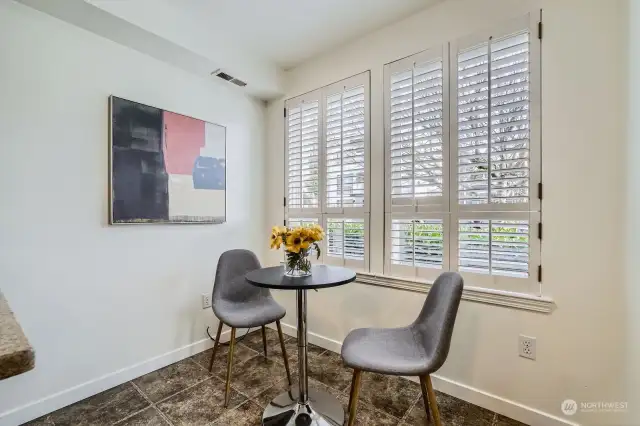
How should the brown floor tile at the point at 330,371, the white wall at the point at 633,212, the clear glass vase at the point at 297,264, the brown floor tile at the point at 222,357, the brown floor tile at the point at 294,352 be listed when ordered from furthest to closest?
the brown floor tile at the point at 294,352
the brown floor tile at the point at 222,357
the brown floor tile at the point at 330,371
the clear glass vase at the point at 297,264
the white wall at the point at 633,212

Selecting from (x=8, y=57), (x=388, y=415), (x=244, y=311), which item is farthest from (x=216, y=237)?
→ (x=388, y=415)

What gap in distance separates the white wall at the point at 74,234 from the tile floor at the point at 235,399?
15cm

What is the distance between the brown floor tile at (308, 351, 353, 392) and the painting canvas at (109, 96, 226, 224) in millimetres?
1421

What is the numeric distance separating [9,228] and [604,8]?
326 cm

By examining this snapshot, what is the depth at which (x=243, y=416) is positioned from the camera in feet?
5.67

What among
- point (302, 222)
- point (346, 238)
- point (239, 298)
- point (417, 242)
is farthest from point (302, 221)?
point (417, 242)

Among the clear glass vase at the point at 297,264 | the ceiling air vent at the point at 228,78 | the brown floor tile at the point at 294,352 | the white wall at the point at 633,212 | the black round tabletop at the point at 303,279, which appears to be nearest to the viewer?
the white wall at the point at 633,212

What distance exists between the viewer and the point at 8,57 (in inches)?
64.7

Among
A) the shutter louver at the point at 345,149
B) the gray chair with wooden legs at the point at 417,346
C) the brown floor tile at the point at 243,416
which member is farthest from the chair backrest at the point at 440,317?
the brown floor tile at the point at 243,416

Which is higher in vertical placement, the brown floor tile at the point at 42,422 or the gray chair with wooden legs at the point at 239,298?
the gray chair with wooden legs at the point at 239,298

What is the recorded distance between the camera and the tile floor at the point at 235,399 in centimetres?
169

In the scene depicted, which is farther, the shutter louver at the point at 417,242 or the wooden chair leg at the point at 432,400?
the shutter louver at the point at 417,242

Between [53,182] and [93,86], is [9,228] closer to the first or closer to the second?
[53,182]

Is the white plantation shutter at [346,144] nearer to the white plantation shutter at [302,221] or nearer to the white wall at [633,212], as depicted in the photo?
the white plantation shutter at [302,221]
